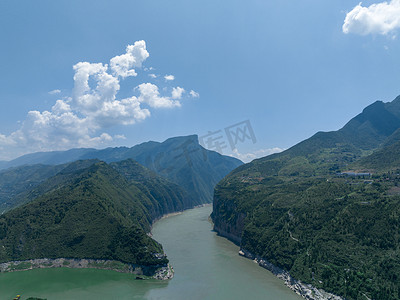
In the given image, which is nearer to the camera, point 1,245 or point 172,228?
point 1,245

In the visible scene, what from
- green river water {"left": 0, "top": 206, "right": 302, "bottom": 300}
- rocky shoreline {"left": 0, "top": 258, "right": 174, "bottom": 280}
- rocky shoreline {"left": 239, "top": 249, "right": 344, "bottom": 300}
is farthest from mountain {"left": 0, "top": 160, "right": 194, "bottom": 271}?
rocky shoreline {"left": 239, "top": 249, "right": 344, "bottom": 300}

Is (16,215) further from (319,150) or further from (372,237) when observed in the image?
(319,150)

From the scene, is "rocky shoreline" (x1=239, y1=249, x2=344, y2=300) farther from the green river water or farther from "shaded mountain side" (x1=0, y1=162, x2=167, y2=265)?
"shaded mountain side" (x1=0, y1=162, x2=167, y2=265)

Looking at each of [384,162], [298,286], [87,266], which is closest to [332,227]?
[298,286]

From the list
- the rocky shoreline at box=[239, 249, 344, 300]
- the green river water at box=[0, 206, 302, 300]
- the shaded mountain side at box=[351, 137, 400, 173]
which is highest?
the shaded mountain side at box=[351, 137, 400, 173]

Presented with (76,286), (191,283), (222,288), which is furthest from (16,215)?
(222,288)
